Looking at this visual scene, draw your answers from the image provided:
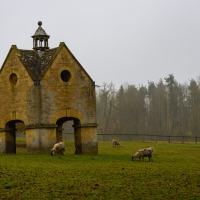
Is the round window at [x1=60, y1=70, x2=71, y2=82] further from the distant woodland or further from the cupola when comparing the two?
the distant woodland

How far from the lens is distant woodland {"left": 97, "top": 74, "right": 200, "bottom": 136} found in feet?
326

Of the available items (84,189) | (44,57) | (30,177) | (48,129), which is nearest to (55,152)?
(48,129)

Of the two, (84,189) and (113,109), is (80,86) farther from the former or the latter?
(113,109)

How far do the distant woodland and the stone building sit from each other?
6416cm

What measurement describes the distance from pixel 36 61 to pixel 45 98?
3.31 metres

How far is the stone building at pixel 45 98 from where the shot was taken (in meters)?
29.4

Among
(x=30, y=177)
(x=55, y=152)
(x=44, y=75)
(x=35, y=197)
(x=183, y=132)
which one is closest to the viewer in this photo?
(x=35, y=197)

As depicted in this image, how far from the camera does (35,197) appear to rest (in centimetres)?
1427

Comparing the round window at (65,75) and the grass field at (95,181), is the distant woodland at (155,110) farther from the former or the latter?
the grass field at (95,181)

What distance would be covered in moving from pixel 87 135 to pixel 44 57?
20.6ft

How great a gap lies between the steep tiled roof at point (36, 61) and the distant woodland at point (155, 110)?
6337 cm

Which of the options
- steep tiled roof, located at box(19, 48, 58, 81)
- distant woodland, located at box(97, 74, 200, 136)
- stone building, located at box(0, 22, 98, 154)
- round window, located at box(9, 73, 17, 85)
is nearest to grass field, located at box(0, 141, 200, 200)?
stone building, located at box(0, 22, 98, 154)

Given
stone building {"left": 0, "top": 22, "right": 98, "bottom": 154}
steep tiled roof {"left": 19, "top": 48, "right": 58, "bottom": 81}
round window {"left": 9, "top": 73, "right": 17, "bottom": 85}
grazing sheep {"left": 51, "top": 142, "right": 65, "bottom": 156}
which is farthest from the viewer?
round window {"left": 9, "top": 73, "right": 17, "bottom": 85}

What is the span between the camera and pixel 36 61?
31.5m
